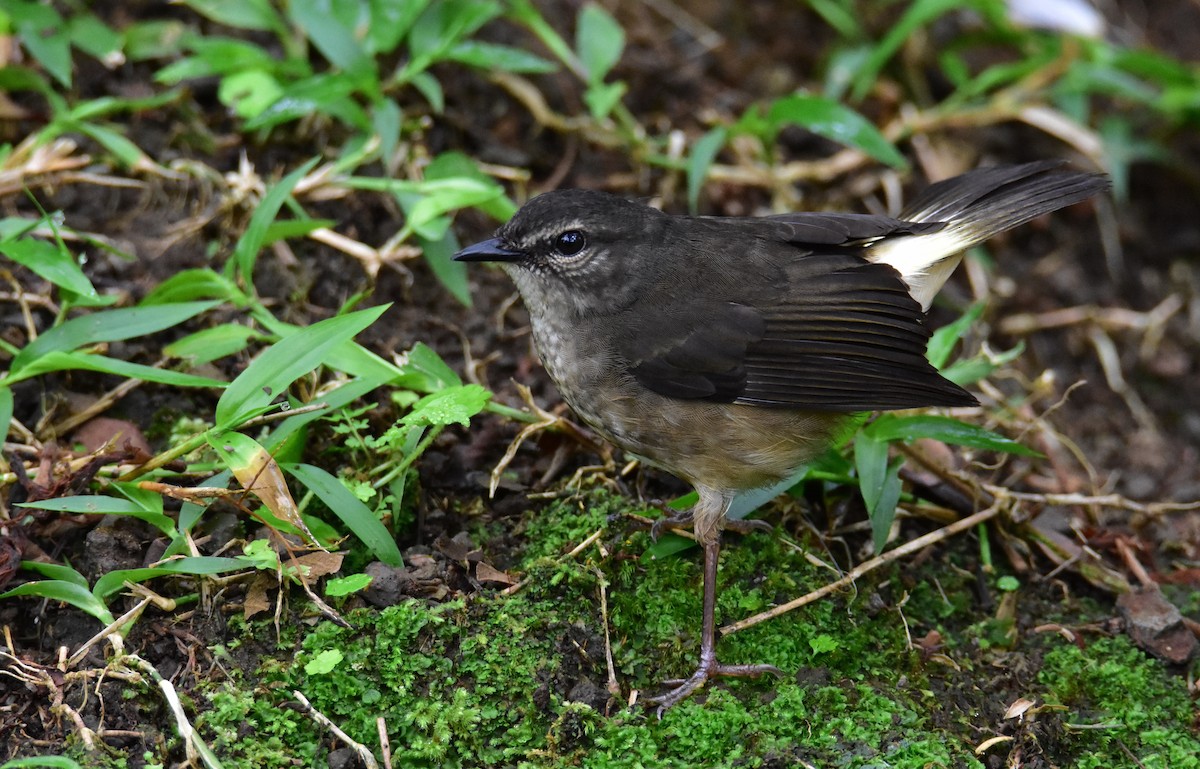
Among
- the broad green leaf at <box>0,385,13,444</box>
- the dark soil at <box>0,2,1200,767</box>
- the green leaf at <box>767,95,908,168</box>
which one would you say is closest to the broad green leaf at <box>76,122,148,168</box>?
the dark soil at <box>0,2,1200,767</box>

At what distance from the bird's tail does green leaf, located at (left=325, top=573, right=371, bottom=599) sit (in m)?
2.27

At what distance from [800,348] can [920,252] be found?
0.76 meters

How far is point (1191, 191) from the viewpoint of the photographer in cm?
693

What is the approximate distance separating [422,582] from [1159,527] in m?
3.30

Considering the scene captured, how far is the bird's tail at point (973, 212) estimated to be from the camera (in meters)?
4.48

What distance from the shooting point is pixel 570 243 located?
4.35 meters

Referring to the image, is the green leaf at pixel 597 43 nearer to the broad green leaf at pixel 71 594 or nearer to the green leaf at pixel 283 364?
the green leaf at pixel 283 364

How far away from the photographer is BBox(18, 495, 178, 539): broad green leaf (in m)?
3.75

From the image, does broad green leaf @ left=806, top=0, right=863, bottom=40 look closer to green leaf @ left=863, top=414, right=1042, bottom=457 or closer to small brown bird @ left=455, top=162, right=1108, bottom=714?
small brown bird @ left=455, top=162, right=1108, bottom=714

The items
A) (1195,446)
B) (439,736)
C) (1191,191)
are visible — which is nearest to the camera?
(439,736)

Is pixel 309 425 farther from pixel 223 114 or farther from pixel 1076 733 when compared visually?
pixel 1076 733

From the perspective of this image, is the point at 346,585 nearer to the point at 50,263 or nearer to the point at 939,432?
the point at 50,263

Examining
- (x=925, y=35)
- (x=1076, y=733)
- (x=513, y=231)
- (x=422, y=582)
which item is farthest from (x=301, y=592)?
(x=925, y=35)

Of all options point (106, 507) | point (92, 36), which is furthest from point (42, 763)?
point (92, 36)
